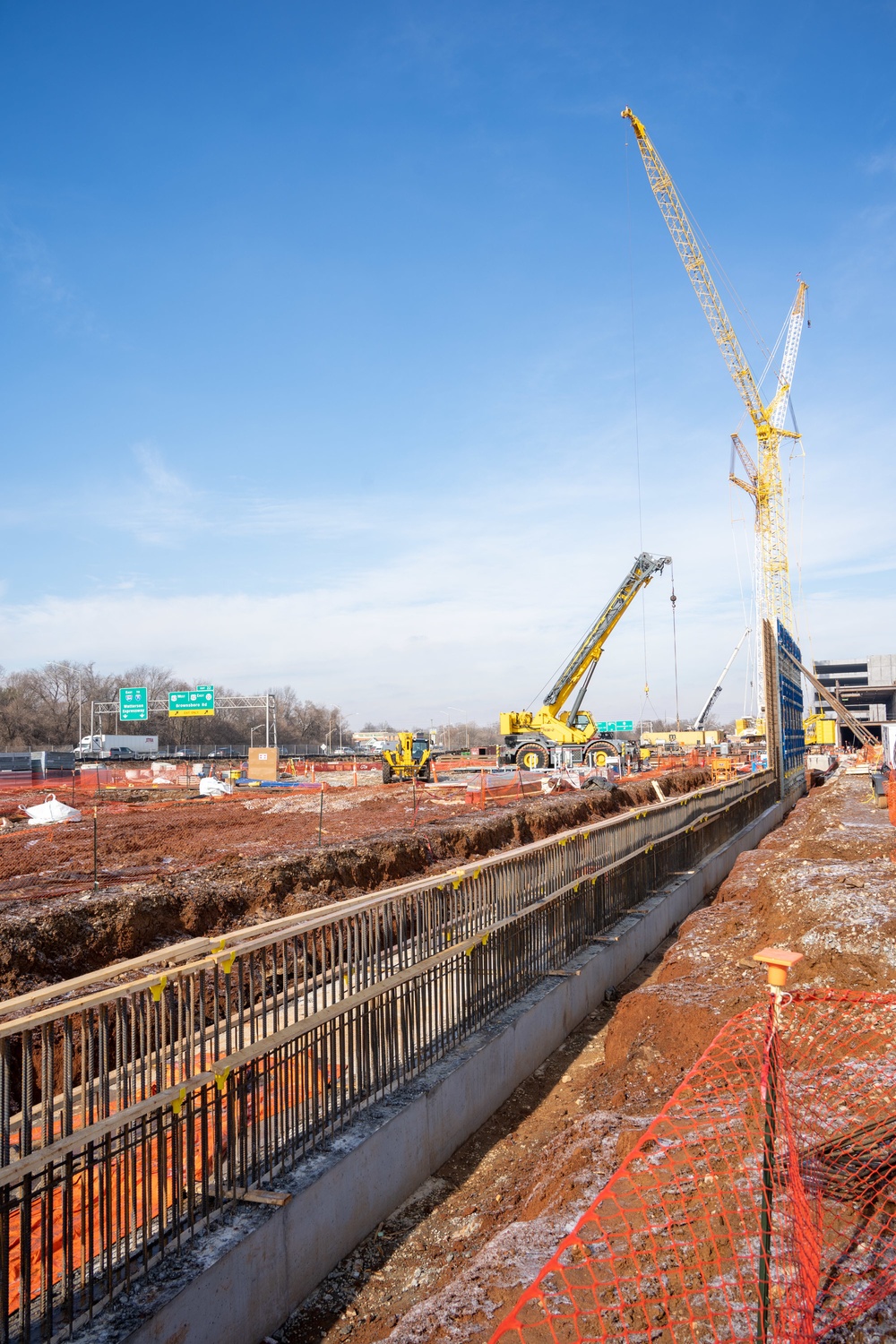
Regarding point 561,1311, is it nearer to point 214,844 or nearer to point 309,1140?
point 309,1140

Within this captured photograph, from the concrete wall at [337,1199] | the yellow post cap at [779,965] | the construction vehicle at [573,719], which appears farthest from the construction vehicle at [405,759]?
the yellow post cap at [779,965]

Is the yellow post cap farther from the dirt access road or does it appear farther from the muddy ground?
the muddy ground

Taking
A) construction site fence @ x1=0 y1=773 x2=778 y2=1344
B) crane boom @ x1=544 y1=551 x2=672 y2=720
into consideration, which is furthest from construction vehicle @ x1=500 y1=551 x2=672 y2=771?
construction site fence @ x1=0 y1=773 x2=778 y2=1344

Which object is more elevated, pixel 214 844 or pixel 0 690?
pixel 0 690

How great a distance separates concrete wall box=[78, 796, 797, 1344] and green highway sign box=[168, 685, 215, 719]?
176ft

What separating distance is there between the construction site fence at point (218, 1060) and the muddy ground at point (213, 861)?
2045 millimetres

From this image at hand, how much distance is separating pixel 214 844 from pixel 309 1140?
1443 cm

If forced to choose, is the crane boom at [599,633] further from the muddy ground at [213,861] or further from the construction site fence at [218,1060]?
the construction site fence at [218,1060]

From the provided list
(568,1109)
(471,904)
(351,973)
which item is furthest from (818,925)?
(351,973)

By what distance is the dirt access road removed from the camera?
4.03 metres

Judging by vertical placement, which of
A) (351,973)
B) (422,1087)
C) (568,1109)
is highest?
(351,973)

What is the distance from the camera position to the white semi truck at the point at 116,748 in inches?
2552

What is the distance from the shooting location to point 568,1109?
6.70 metres

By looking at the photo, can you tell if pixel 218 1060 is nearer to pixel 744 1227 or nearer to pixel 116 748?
pixel 744 1227
